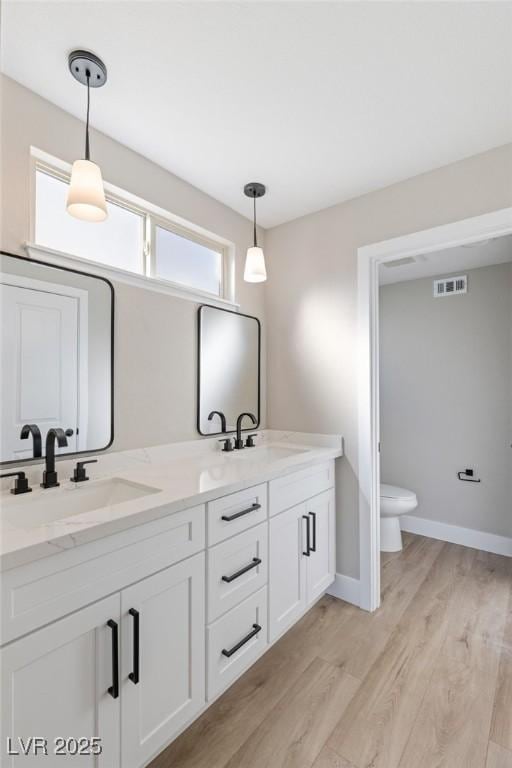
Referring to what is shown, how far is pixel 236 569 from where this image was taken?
146cm

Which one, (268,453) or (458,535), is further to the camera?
(458,535)

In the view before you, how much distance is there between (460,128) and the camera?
169 centimetres

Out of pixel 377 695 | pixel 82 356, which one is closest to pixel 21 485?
pixel 82 356

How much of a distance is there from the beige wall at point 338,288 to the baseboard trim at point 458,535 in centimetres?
130

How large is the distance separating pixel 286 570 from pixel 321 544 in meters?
0.38

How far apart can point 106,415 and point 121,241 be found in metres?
0.88

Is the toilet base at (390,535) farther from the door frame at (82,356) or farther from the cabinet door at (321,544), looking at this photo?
the door frame at (82,356)

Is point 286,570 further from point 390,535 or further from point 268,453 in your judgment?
point 390,535

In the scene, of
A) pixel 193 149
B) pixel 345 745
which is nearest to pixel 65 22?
pixel 193 149

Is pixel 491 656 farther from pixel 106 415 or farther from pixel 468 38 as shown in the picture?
pixel 468 38

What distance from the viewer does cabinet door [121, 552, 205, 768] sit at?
1066mm

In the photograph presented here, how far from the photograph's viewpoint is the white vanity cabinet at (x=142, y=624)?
2.87 ft

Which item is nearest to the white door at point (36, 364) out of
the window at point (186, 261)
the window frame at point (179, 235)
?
the window frame at point (179, 235)

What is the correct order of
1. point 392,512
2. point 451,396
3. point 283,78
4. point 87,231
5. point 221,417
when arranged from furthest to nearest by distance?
point 451,396 → point 392,512 → point 221,417 → point 87,231 → point 283,78
